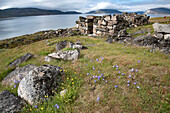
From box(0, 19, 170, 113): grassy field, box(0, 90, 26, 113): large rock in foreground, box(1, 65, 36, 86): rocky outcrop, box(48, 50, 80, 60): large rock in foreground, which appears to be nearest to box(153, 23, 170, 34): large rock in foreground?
box(0, 19, 170, 113): grassy field

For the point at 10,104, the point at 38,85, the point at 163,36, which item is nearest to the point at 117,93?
the point at 38,85

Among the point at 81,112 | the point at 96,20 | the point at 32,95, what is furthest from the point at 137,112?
the point at 96,20

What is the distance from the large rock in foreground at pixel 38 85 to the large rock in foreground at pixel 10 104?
0.28 metres

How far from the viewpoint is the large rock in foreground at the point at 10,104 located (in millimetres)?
4722

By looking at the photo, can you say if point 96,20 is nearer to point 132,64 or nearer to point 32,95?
→ point 132,64

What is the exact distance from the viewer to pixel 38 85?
5.34 metres

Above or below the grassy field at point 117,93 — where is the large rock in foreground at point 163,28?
above

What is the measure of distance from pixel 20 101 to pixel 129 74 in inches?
230

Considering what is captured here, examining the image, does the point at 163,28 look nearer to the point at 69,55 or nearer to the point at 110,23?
the point at 110,23

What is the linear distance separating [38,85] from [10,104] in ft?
4.69

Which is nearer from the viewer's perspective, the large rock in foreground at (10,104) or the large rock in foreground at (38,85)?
the large rock in foreground at (10,104)

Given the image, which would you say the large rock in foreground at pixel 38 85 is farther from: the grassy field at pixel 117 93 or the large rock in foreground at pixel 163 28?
the large rock in foreground at pixel 163 28

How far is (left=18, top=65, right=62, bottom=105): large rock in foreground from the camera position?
16.8ft

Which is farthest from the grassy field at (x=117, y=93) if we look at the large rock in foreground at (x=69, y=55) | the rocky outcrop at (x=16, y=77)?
the large rock in foreground at (x=69, y=55)
